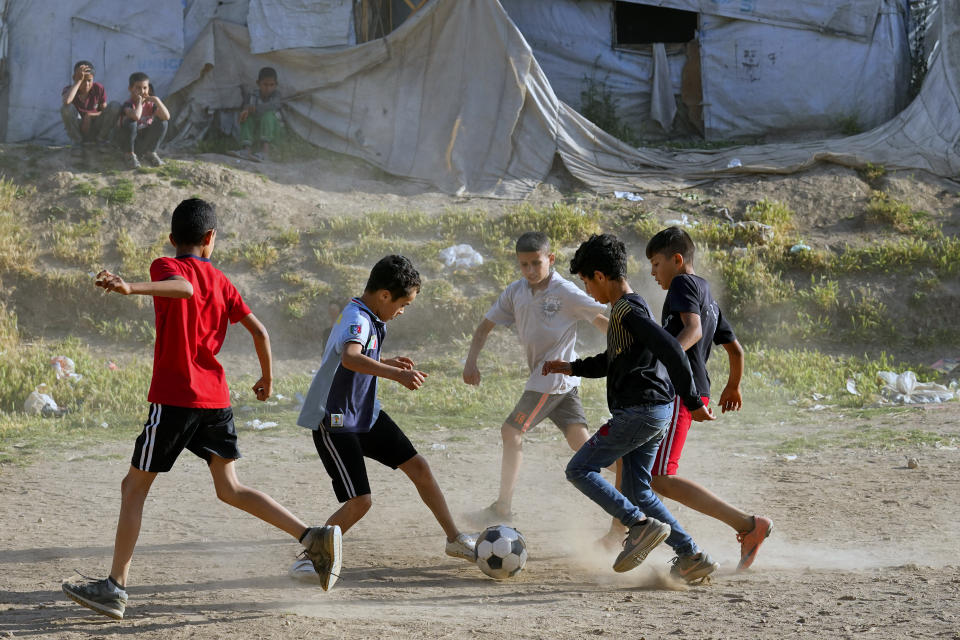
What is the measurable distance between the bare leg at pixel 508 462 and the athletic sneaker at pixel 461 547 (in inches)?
31.1

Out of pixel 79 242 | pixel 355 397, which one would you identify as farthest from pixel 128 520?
pixel 79 242

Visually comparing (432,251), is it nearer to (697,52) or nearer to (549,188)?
(549,188)

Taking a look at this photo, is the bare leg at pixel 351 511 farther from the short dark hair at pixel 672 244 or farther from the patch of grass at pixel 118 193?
the patch of grass at pixel 118 193

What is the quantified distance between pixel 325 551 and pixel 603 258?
1.69 m

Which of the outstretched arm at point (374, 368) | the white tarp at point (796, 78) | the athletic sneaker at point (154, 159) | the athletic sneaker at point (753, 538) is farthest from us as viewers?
the white tarp at point (796, 78)

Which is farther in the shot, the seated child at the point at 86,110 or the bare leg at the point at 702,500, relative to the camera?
the seated child at the point at 86,110

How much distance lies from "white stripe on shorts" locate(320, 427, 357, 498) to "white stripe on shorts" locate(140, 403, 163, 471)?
74cm

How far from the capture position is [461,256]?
1183 centimetres

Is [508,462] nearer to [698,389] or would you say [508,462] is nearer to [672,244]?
[698,389]

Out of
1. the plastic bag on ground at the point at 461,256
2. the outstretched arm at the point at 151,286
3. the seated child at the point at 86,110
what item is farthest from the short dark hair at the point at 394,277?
the seated child at the point at 86,110

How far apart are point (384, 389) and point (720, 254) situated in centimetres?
461

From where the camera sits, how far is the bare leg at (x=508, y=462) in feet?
18.0

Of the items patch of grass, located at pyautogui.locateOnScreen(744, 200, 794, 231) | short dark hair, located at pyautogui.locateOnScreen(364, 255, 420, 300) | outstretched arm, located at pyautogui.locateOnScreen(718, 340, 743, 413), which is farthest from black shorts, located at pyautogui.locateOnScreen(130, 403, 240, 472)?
patch of grass, located at pyautogui.locateOnScreen(744, 200, 794, 231)

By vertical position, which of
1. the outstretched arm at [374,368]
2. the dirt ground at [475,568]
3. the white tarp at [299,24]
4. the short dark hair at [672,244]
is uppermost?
the white tarp at [299,24]
